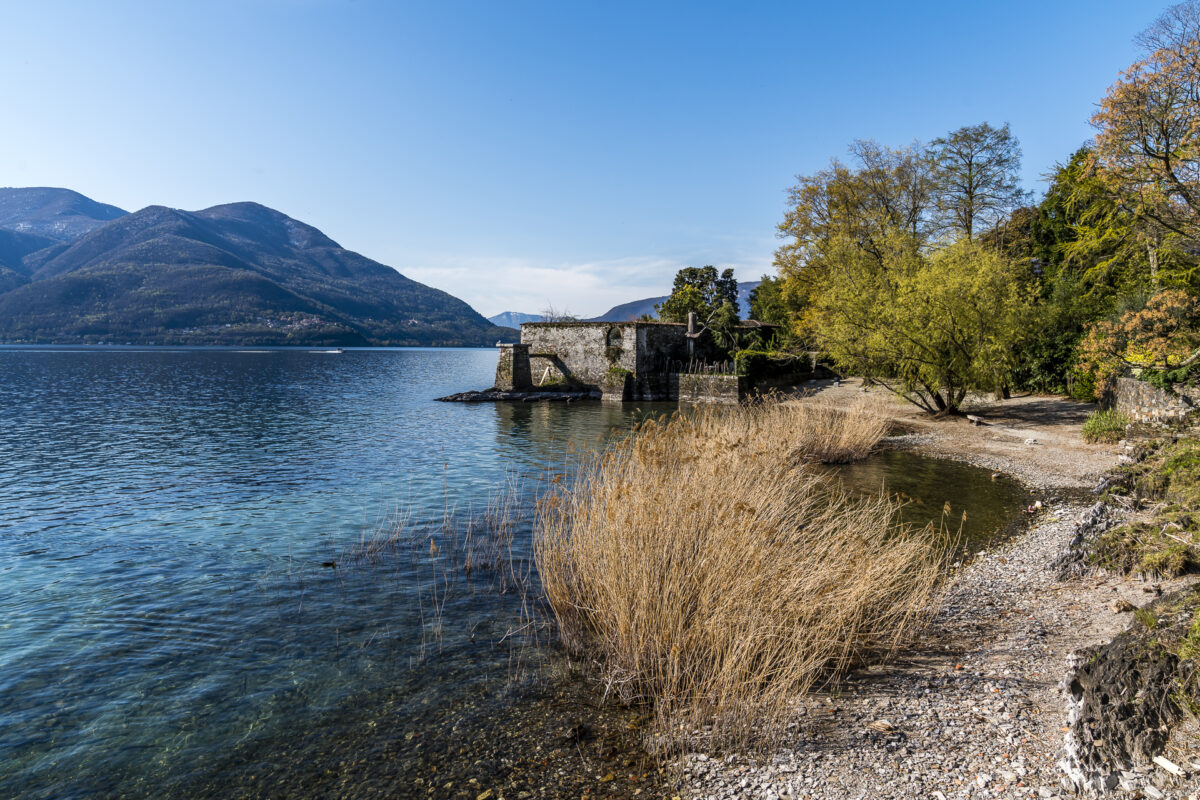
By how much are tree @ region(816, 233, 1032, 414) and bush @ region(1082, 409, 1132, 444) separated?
148 inches

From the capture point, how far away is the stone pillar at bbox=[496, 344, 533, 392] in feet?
124

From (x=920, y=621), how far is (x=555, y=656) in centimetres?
368

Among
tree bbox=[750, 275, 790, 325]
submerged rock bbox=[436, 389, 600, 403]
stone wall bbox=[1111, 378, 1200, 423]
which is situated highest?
tree bbox=[750, 275, 790, 325]

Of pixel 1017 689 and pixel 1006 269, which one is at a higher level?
pixel 1006 269

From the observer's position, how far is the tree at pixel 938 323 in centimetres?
2053

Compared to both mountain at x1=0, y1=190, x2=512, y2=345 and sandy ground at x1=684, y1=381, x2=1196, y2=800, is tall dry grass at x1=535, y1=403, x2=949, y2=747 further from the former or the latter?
mountain at x1=0, y1=190, x2=512, y2=345

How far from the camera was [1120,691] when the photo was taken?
3852 millimetres

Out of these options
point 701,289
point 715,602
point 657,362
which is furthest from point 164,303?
point 715,602

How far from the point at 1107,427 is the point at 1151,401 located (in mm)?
1349

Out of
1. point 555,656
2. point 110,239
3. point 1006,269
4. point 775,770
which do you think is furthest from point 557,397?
point 110,239

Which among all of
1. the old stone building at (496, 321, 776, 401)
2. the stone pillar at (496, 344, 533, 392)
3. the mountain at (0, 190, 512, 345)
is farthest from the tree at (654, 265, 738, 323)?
the mountain at (0, 190, 512, 345)

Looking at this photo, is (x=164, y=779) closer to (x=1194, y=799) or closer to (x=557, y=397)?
(x=1194, y=799)

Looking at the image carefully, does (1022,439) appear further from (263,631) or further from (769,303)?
(769,303)

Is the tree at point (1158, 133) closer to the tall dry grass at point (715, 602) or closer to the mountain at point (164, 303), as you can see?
the tall dry grass at point (715, 602)
